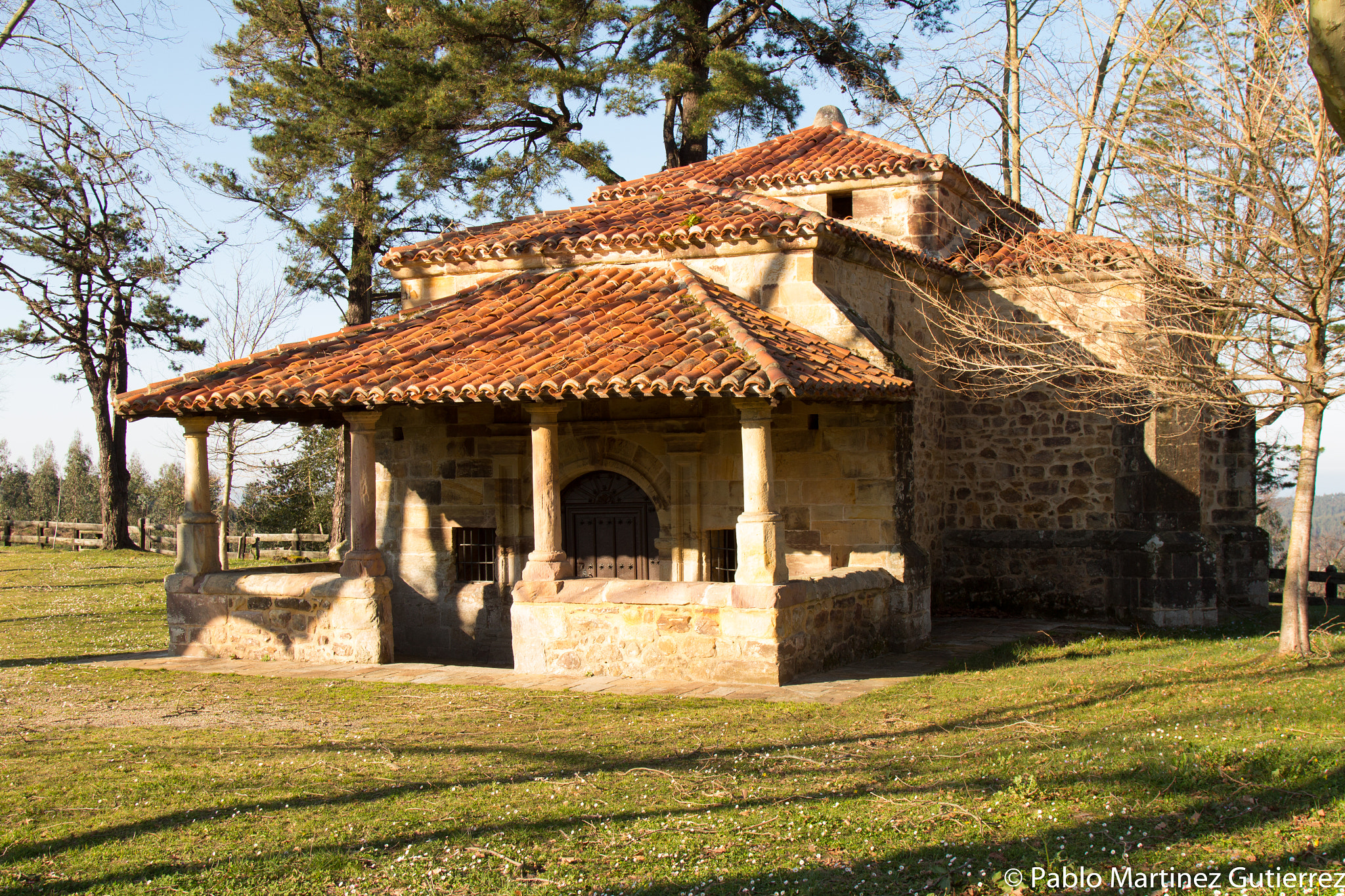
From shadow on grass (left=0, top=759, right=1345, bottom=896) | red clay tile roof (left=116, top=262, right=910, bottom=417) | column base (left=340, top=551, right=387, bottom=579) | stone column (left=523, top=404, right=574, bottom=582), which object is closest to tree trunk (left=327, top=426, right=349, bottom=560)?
red clay tile roof (left=116, top=262, right=910, bottom=417)

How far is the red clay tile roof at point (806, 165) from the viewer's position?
1361cm

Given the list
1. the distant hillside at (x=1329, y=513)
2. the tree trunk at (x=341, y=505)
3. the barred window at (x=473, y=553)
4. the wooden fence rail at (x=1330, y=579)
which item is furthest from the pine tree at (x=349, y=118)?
the distant hillside at (x=1329, y=513)

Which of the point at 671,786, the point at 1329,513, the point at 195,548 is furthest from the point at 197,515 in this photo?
the point at 1329,513

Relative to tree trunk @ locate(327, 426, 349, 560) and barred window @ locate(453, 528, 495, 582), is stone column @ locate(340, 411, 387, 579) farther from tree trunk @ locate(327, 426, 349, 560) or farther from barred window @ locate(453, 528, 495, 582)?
tree trunk @ locate(327, 426, 349, 560)

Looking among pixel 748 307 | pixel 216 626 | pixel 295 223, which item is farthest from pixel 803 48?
pixel 216 626

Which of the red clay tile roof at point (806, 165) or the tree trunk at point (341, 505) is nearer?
the red clay tile roof at point (806, 165)

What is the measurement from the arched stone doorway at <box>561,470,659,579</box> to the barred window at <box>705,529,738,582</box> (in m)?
0.61

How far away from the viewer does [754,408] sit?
890cm

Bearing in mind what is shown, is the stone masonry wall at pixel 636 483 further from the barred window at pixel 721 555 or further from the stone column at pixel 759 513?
the stone column at pixel 759 513

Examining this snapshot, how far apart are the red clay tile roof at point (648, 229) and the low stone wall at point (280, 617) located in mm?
3981

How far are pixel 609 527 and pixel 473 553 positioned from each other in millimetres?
1660

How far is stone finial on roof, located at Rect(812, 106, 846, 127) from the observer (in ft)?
52.3

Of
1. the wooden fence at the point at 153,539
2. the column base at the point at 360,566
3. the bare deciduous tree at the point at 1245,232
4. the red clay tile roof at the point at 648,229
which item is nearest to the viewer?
the bare deciduous tree at the point at 1245,232

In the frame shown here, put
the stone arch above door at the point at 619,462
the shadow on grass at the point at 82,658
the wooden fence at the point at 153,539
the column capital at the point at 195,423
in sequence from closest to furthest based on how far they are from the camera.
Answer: the shadow on grass at the point at 82,658 < the column capital at the point at 195,423 < the stone arch above door at the point at 619,462 < the wooden fence at the point at 153,539
